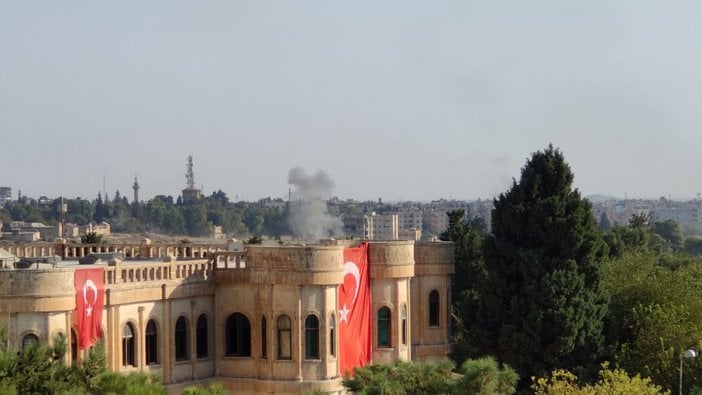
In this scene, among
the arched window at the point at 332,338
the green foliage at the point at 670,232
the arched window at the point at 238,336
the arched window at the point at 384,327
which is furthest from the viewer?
the green foliage at the point at 670,232

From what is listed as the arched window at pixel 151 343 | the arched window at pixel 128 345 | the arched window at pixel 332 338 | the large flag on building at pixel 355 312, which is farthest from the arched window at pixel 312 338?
the arched window at pixel 128 345

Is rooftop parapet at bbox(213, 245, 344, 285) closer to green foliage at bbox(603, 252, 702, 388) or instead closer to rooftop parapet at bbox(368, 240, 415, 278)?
rooftop parapet at bbox(368, 240, 415, 278)

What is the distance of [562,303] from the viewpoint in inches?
1532

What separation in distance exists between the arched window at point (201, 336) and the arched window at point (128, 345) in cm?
305

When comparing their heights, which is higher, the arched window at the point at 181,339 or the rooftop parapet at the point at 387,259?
the rooftop parapet at the point at 387,259

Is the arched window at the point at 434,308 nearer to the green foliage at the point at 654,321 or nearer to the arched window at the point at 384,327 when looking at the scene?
the arched window at the point at 384,327

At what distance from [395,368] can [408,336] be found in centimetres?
1184

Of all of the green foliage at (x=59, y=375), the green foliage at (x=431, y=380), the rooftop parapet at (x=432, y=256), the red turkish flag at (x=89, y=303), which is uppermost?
the rooftop parapet at (x=432, y=256)

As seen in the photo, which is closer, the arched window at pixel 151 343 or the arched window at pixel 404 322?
the arched window at pixel 151 343

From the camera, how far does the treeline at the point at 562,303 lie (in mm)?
38719

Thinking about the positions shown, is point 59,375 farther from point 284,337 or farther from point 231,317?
point 231,317

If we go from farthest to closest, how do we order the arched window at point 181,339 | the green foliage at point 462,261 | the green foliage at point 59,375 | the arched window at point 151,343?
the green foliage at point 462,261, the arched window at point 181,339, the arched window at point 151,343, the green foliage at point 59,375

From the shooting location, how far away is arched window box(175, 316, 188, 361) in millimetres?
35156

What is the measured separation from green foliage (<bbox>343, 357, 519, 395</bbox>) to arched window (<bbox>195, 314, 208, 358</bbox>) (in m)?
8.56
